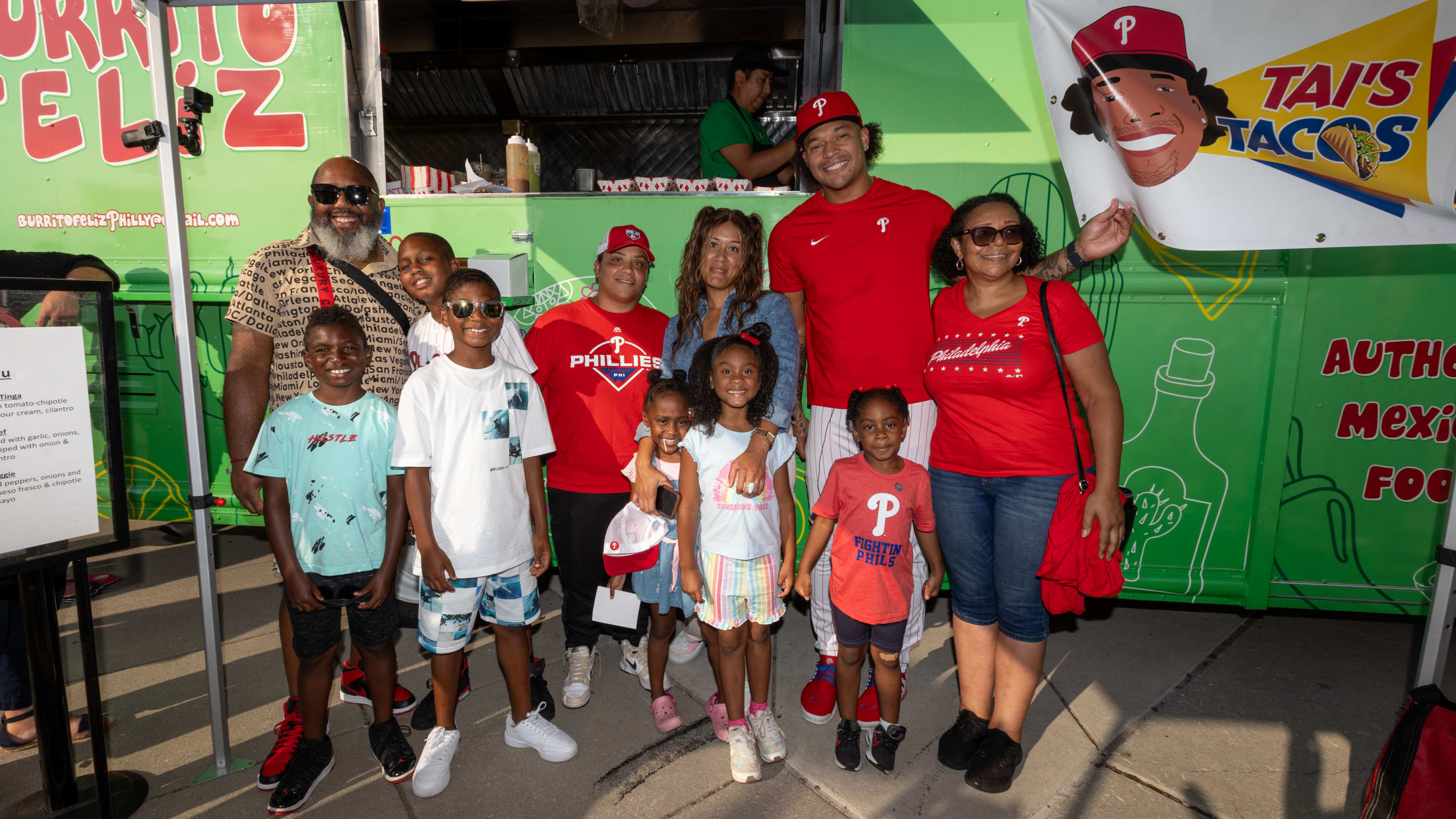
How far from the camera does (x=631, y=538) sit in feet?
9.26

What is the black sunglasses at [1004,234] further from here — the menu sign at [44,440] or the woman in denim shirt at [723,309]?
the menu sign at [44,440]

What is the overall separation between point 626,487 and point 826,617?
1008 millimetres

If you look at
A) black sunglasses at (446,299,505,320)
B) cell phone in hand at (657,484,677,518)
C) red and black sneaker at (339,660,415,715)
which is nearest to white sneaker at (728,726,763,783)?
cell phone in hand at (657,484,677,518)

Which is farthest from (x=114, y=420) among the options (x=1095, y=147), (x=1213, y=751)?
(x=1213, y=751)

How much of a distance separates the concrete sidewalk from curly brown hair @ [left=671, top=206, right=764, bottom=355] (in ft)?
5.49

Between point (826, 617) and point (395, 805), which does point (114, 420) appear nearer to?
point (395, 805)

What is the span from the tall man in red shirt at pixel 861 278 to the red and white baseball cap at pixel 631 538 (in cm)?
67

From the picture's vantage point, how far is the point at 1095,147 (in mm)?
2654

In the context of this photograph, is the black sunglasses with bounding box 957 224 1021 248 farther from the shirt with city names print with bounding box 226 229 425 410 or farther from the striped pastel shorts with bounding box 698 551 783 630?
the shirt with city names print with bounding box 226 229 425 410

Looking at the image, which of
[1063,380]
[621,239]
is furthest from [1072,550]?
[621,239]

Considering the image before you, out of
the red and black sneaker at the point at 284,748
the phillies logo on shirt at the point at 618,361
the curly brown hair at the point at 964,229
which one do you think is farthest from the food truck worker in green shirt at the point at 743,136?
the red and black sneaker at the point at 284,748

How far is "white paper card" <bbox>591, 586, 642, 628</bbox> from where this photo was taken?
291 centimetres

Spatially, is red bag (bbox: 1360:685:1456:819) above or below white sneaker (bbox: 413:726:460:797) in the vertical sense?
above

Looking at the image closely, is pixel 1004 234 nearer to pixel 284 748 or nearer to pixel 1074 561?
pixel 1074 561
